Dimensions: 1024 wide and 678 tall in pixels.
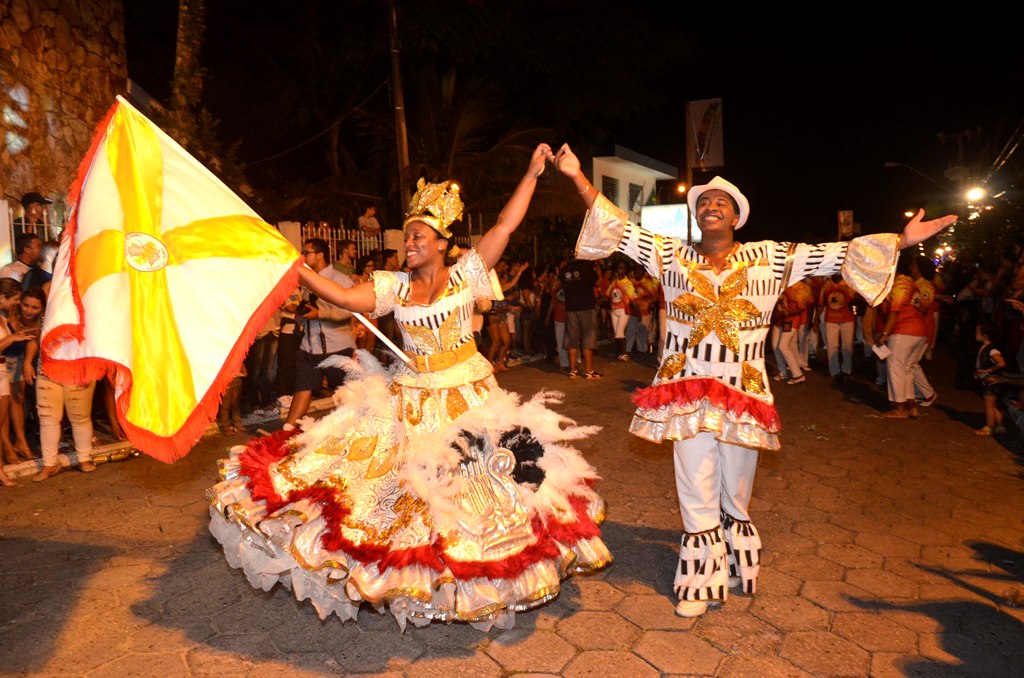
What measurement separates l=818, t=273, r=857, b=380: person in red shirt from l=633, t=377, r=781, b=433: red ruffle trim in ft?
27.9

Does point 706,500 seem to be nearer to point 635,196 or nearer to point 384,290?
point 384,290

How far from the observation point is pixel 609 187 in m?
30.4

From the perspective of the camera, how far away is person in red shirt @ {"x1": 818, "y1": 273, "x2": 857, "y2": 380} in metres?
11.4

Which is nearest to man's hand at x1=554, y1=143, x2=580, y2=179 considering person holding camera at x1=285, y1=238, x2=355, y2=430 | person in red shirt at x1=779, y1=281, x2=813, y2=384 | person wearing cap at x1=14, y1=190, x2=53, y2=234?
person holding camera at x1=285, y1=238, x2=355, y2=430

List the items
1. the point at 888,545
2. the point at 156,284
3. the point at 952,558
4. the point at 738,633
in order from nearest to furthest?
1. the point at 156,284
2. the point at 738,633
3. the point at 952,558
4. the point at 888,545

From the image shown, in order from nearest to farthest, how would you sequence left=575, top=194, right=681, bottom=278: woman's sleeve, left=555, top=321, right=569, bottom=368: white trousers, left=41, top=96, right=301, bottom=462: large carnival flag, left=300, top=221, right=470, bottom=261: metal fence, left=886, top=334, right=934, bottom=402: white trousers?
1. left=41, top=96, right=301, bottom=462: large carnival flag
2. left=575, top=194, right=681, bottom=278: woman's sleeve
3. left=886, top=334, right=934, bottom=402: white trousers
4. left=300, top=221, right=470, bottom=261: metal fence
5. left=555, top=321, right=569, bottom=368: white trousers

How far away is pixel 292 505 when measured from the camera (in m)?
3.43

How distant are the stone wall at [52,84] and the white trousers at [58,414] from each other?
3.50 m

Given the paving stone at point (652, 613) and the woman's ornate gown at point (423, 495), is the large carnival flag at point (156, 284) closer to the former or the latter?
the woman's ornate gown at point (423, 495)

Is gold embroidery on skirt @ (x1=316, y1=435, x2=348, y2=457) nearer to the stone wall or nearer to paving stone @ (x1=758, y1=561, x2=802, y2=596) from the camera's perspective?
paving stone @ (x1=758, y1=561, x2=802, y2=596)

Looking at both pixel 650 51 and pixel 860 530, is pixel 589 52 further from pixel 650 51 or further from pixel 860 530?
pixel 860 530

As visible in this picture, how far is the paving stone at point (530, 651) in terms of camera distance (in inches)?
133

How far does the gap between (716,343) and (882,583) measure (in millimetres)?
1812

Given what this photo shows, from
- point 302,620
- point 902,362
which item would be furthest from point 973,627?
point 902,362
